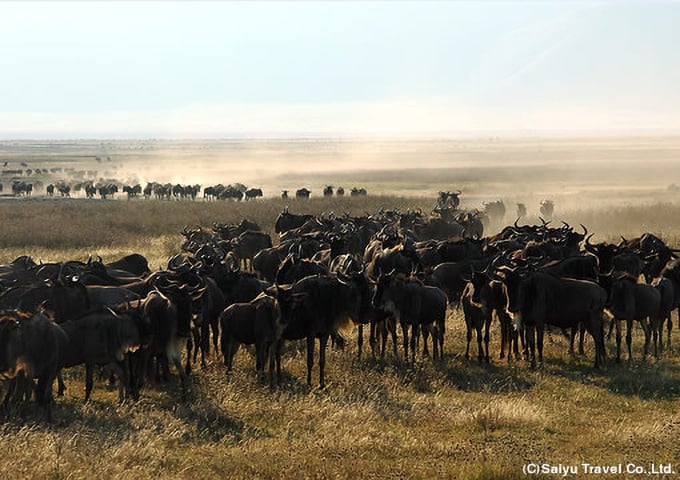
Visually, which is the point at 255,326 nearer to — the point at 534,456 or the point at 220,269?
the point at 220,269

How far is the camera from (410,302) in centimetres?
1608

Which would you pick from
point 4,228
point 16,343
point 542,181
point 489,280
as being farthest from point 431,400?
point 542,181

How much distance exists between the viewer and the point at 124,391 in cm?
1352

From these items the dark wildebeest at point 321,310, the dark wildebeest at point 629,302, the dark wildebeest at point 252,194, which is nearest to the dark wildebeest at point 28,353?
the dark wildebeest at point 321,310

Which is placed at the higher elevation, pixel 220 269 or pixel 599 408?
pixel 220 269

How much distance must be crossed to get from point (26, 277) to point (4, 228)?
75.4 feet

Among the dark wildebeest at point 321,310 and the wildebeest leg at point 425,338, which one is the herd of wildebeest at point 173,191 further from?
the dark wildebeest at point 321,310

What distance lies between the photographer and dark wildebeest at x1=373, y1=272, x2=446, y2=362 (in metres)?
15.8

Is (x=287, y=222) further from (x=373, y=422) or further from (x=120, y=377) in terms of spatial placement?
(x=373, y=422)

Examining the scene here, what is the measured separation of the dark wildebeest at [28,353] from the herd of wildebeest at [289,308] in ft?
0.06

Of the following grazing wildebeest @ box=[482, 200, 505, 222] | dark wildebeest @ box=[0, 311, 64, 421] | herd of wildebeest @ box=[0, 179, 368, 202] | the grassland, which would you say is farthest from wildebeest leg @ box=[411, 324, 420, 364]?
herd of wildebeest @ box=[0, 179, 368, 202]

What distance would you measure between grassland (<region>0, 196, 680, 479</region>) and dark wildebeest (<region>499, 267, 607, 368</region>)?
95 centimetres

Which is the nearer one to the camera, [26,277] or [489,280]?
[489,280]

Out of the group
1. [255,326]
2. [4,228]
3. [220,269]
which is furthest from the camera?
[4,228]
